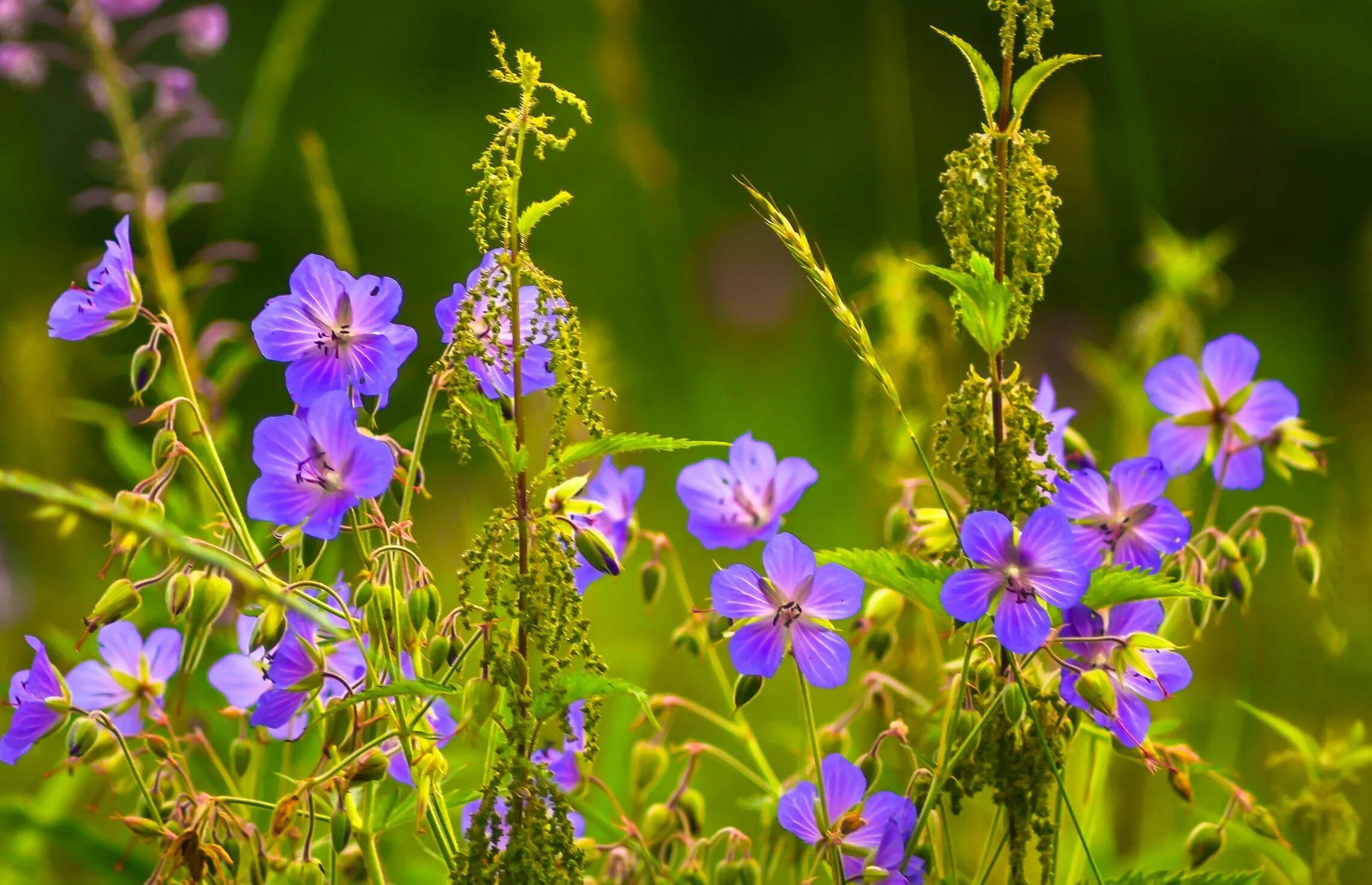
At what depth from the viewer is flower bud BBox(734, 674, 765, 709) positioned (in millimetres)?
817

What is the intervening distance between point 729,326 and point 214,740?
12.9 ft

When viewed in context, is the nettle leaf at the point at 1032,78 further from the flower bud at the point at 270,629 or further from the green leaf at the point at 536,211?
the flower bud at the point at 270,629

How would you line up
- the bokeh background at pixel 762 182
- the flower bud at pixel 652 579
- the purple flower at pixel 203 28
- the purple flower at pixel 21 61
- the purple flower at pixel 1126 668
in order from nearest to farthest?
the purple flower at pixel 1126 668, the flower bud at pixel 652 579, the purple flower at pixel 21 61, the purple flower at pixel 203 28, the bokeh background at pixel 762 182

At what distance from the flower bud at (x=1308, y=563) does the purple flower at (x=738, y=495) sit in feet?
1.21

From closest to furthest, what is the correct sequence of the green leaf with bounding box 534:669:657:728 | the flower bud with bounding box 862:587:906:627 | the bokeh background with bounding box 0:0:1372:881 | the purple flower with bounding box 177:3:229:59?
the green leaf with bounding box 534:669:657:728, the flower bud with bounding box 862:587:906:627, the purple flower with bounding box 177:3:229:59, the bokeh background with bounding box 0:0:1372:881

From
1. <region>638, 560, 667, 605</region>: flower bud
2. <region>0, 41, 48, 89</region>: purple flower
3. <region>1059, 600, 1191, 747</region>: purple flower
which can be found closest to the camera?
<region>1059, 600, 1191, 747</region>: purple flower

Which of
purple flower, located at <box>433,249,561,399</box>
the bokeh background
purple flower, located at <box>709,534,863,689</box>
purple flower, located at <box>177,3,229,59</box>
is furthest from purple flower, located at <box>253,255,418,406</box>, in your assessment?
the bokeh background

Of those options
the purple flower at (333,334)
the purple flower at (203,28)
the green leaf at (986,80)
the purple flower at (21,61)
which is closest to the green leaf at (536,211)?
the purple flower at (333,334)

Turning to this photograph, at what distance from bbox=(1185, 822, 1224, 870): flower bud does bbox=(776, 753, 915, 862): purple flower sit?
0.71 feet

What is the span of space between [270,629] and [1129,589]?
454mm

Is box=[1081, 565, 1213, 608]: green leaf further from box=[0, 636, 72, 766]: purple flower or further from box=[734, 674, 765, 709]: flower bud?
box=[0, 636, 72, 766]: purple flower

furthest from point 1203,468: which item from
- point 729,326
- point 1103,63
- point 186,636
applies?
point 729,326

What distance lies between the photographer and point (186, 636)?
74cm

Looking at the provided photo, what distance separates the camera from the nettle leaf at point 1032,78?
715 millimetres
